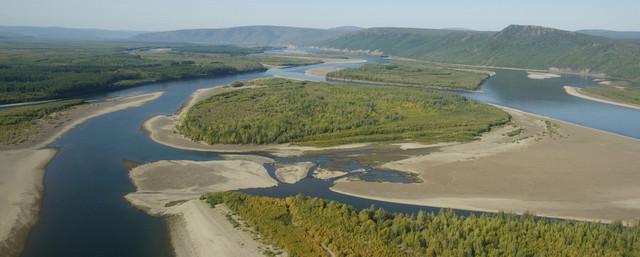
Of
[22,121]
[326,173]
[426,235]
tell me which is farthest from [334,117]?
[22,121]

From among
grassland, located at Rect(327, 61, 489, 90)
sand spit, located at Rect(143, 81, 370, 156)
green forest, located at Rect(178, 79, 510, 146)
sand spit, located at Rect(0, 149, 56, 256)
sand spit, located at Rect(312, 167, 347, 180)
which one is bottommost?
sand spit, located at Rect(0, 149, 56, 256)

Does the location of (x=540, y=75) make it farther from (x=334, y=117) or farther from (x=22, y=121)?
(x=22, y=121)

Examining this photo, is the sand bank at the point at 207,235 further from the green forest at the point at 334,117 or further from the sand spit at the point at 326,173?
the green forest at the point at 334,117

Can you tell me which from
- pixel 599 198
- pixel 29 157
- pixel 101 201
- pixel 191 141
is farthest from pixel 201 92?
pixel 599 198

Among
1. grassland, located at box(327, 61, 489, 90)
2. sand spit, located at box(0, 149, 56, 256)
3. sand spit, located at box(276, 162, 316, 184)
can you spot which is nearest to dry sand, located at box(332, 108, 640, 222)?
sand spit, located at box(276, 162, 316, 184)

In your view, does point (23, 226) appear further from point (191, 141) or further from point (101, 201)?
point (191, 141)

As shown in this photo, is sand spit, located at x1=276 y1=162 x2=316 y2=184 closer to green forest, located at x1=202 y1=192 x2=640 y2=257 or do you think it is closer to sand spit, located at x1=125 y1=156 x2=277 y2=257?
sand spit, located at x1=125 y1=156 x2=277 y2=257
